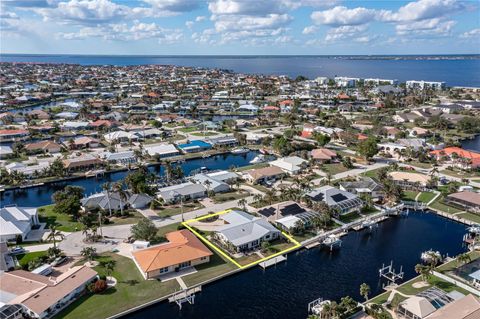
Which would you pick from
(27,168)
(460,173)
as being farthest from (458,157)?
(27,168)

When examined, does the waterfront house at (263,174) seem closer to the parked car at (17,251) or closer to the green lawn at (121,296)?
the green lawn at (121,296)

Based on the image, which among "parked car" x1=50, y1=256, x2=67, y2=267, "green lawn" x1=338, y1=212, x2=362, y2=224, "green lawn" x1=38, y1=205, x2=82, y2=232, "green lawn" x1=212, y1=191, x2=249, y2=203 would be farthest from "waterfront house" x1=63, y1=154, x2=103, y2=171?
"green lawn" x1=338, y1=212, x2=362, y2=224

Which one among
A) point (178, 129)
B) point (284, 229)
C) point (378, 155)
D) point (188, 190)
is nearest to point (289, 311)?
point (284, 229)

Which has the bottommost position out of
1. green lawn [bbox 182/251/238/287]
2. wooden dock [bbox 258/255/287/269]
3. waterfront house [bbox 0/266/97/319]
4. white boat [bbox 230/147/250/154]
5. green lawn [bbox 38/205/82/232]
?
wooden dock [bbox 258/255/287/269]

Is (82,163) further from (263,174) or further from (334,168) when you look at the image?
(334,168)

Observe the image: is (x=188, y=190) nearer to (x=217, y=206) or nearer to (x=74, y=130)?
(x=217, y=206)

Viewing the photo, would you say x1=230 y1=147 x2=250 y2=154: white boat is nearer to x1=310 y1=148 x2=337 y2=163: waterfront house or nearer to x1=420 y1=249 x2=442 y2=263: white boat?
x1=310 y1=148 x2=337 y2=163: waterfront house
